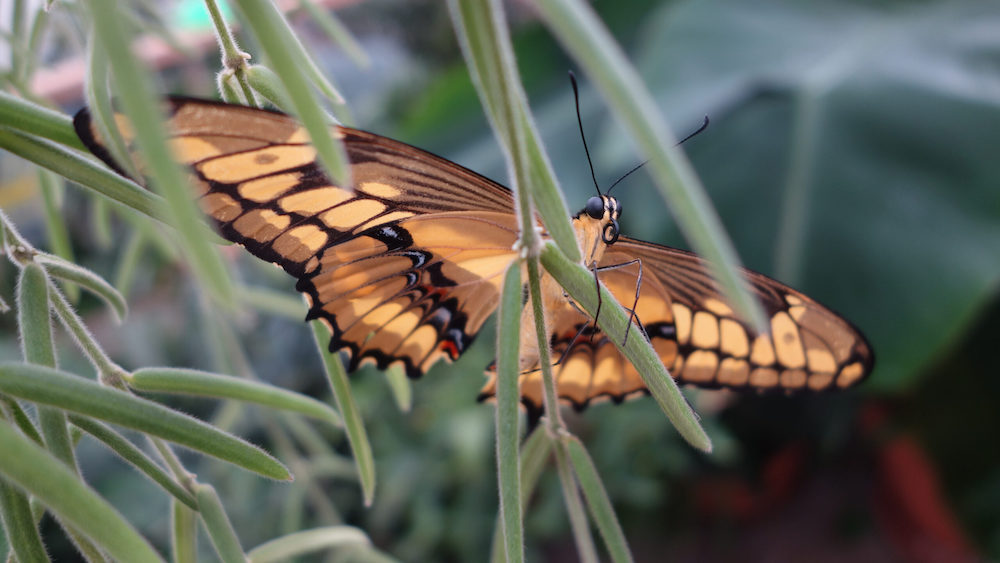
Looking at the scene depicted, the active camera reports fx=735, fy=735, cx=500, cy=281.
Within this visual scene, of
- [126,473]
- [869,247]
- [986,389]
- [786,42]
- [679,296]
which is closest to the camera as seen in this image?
[679,296]

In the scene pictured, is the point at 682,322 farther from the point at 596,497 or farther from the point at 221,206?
the point at 221,206

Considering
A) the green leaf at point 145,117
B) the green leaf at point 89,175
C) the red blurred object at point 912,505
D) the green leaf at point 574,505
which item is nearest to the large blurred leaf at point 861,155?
the red blurred object at point 912,505

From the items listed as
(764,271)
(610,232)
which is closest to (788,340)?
(610,232)

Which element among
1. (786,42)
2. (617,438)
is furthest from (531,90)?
(617,438)

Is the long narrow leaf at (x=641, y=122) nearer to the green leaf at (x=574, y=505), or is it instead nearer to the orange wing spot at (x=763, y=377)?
the green leaf at (x=574, y=505)

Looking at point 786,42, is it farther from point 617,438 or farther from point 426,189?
point 426,189
